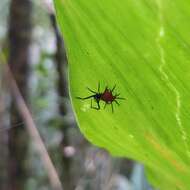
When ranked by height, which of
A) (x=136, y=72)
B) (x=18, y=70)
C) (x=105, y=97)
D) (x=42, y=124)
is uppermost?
(x=136, y=72)

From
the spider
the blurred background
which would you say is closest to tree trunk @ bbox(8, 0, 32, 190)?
the blurred background

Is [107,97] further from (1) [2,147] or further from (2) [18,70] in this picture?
(1) [2,147]

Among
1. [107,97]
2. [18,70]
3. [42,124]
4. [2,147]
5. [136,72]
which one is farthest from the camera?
[42,124]

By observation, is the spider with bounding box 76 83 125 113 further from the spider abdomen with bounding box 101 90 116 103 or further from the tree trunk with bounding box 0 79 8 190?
the tree trunk with bounding box 0 79 8 190

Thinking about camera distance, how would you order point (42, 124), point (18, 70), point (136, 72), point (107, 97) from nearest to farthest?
point (136, 72) < point (107, 97) < point (18, 70) < point (42, 124)

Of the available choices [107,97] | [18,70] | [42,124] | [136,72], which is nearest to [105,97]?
[107,97]

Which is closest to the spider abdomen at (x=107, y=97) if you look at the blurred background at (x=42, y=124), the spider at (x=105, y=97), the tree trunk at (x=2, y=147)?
the spider at (x=105, y=97)

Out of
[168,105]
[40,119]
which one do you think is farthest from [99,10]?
[40,119]
